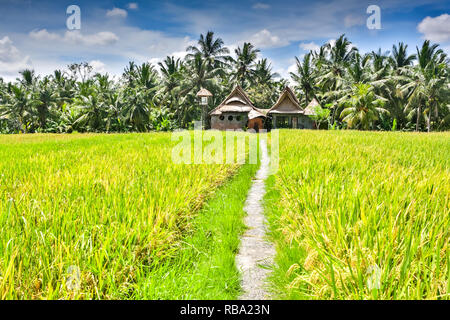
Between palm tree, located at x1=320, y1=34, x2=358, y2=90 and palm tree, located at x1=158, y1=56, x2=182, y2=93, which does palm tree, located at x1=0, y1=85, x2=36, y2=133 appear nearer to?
palm tree, located at x1=158, y1=56, x2=182, y2=93

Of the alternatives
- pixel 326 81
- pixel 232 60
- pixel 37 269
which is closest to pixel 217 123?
pixel 232 60

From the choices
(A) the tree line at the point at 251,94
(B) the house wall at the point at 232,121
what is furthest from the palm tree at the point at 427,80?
(B) the house wall at the point at 232,121

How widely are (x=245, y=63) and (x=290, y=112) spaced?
11405 millimetres

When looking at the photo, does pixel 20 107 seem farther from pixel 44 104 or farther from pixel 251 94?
pixel 251 94

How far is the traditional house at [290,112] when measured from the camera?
85.1 ft

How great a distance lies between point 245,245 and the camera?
8.10ft

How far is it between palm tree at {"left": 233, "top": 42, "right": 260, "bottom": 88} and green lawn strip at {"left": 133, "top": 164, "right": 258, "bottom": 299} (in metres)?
31.8

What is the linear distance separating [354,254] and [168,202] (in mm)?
1651

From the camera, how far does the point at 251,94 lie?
3219cm

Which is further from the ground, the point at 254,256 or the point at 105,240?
the point at 105,240

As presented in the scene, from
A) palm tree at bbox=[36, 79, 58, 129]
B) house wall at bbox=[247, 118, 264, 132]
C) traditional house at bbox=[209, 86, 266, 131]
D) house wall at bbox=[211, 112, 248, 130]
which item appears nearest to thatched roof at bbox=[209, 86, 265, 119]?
traditional house at bbox=[209, 86, 266, 131]

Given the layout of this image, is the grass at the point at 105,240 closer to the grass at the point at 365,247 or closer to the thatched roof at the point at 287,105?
the grass at the point at 365,247

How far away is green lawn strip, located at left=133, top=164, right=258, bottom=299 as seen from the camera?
165cm

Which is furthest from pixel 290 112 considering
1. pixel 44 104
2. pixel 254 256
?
pixel 44 104
